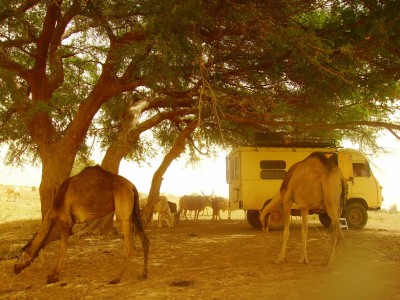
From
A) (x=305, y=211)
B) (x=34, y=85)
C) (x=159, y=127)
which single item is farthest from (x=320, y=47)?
(x=159, y=127)

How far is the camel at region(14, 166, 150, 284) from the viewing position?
7.26m

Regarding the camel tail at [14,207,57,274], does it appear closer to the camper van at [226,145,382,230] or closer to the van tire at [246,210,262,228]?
the camper van at [226,145,382,230]

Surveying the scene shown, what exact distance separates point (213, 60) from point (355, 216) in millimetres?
8528

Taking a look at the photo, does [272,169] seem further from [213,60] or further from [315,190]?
[315,190]

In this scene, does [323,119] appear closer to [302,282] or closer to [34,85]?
[302,282]

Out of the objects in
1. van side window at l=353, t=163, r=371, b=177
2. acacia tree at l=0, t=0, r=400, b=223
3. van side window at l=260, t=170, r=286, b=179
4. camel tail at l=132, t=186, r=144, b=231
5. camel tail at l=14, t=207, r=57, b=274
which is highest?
acacia tree at l=0, t=0, r=400, b=223

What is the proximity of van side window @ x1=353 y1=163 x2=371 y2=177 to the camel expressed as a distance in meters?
10.6

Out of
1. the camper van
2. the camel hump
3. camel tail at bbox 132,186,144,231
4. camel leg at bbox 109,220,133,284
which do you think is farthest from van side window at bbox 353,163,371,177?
camel leg at bbox 109,220,133,284

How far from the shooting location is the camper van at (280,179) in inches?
593

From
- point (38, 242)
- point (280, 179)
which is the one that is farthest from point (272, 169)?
point (38, 242)

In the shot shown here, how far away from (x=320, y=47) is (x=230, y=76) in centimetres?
336

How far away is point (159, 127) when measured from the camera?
56.7 feet

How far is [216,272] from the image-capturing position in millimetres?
7305

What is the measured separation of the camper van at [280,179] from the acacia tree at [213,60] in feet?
8.38
